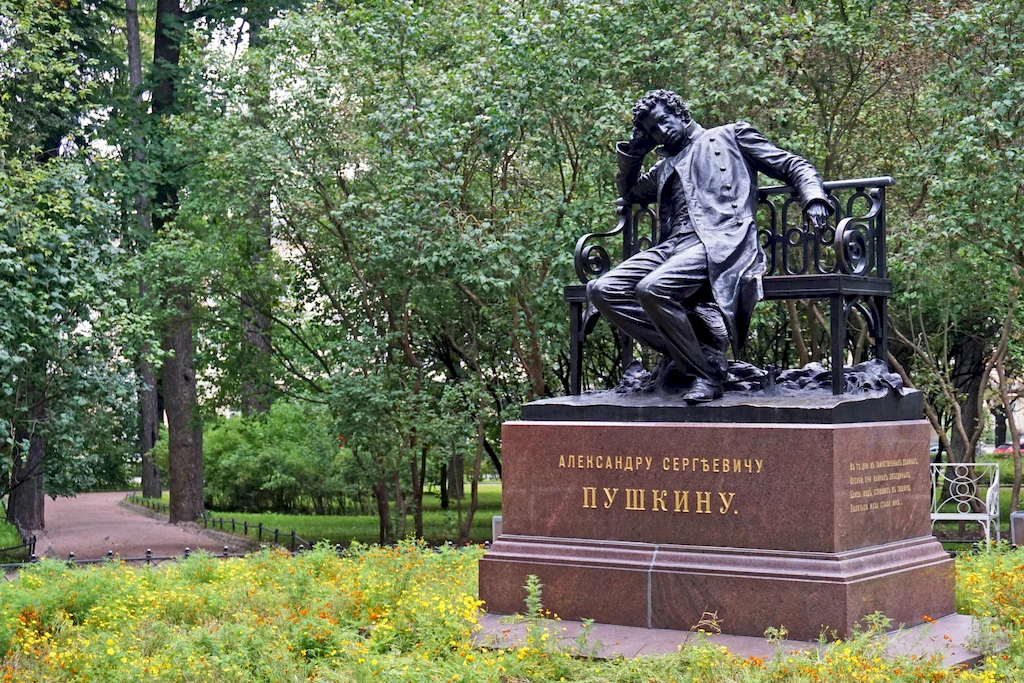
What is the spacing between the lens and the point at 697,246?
827 centimetres

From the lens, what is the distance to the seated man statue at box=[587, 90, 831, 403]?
320 inches

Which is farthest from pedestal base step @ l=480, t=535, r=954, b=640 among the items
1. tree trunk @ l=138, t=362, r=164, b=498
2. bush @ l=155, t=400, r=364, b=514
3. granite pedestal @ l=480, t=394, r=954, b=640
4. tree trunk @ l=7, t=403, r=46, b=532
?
tree trunk @ l=138, t=362, r=164, b=498

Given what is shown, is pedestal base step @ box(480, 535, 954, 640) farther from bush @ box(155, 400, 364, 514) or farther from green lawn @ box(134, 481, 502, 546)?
bush @ box(155, 400, 364, 514)

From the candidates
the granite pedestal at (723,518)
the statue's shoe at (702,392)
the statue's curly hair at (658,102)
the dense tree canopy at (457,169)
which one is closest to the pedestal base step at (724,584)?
the granite pedestal at (723,518)

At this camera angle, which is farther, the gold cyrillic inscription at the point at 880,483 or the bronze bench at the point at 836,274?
the bronze bench at the point at 836,274

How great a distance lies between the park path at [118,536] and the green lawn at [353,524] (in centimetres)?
81

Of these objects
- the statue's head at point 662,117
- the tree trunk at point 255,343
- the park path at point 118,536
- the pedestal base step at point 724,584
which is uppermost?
the statue's head at point 662,117

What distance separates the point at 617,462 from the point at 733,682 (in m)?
2.15

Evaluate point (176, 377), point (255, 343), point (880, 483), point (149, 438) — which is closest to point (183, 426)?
point (176, 377)

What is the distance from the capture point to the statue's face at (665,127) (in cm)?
868

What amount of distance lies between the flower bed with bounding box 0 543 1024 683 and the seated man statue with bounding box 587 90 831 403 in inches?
79.7

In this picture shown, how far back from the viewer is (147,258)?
18438 mm

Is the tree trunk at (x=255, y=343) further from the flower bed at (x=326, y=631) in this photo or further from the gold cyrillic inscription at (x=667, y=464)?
the gold cyrillic inscription at (x=667, y=464)

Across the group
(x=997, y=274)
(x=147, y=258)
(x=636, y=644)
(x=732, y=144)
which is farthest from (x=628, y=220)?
(x=147, y=258)
